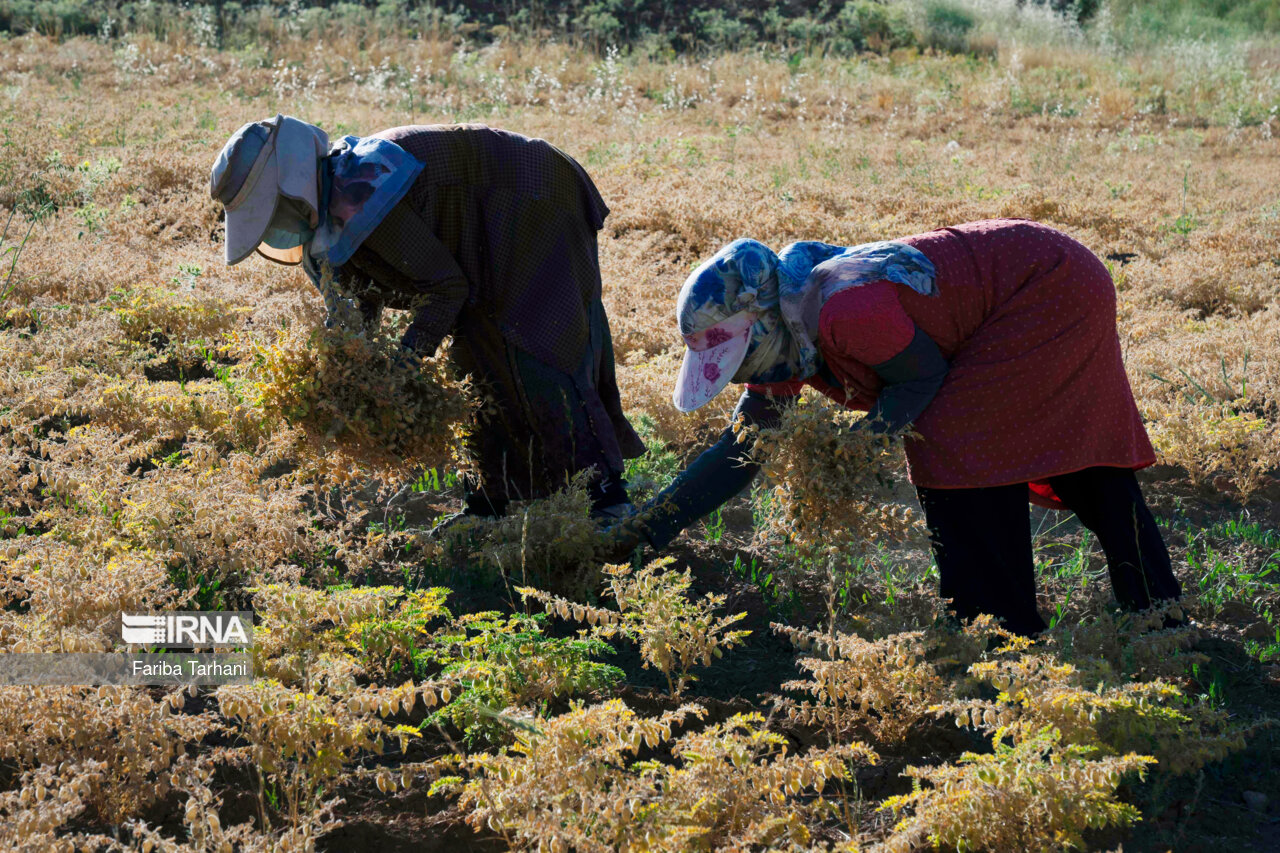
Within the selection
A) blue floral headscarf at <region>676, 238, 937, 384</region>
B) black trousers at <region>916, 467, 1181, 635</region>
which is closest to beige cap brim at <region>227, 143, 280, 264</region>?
blue floral headscarf at <region>676, 238, 937, 384</region>

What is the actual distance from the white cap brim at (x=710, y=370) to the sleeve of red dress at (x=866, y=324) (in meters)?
0.22

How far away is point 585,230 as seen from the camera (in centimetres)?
388

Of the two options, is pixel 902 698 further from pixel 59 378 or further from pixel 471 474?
pixel 59 378

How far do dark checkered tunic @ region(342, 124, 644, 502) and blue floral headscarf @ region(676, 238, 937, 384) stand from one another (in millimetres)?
921

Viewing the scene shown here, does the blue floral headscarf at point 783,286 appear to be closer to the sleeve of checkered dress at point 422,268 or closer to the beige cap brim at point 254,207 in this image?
the sleeve of checkered dress at point 422,268

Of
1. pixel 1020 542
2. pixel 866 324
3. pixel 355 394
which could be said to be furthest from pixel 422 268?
pixel 1020 542

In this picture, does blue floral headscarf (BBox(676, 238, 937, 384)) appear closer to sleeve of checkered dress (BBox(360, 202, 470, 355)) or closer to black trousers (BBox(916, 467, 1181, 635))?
black trousers (BBox(916, 467, 1181, 635))

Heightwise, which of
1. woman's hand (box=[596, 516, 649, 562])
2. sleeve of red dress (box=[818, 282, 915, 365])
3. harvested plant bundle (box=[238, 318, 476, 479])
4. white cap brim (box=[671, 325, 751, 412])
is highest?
sleeve of red dress (box=[818, 282, 915, 365])

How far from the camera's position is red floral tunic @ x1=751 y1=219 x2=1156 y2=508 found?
9.89 ft

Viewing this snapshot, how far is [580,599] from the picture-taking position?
354 centimetres

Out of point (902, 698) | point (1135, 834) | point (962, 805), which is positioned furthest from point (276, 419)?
point (1135, 834)

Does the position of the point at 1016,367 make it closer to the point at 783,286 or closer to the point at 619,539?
the point at 783,286

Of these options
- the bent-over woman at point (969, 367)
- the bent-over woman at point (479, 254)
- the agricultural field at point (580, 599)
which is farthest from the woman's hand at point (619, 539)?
the bent-over woman at point (969, 367)

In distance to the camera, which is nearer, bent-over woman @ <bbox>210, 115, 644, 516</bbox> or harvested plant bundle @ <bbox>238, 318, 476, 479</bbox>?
harvested plant bundle @ <bbox>238, 318, 476, 479</bbox>
